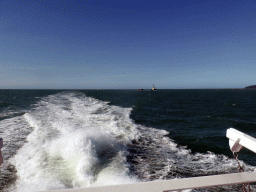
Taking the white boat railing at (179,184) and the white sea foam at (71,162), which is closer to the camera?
the white boat railing at (179,184)

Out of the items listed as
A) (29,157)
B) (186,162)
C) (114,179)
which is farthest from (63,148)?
(186,162)

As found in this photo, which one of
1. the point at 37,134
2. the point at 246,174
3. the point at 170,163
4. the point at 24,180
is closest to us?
the point at 246,174

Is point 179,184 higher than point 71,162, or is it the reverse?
point 179,184

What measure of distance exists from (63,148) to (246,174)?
6648 millimetres

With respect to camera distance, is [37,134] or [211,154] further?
[37,134]

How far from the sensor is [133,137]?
9.16 metres

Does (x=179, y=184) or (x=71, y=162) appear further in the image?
(x=71, y=162)

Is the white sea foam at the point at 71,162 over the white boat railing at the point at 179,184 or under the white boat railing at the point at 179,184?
under

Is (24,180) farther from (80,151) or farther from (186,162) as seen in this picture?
(186,162)

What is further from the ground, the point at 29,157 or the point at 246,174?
the point at 246,174

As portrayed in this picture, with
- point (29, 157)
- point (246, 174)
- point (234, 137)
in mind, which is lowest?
point (29, 157)

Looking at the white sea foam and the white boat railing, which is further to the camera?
the white sea foam

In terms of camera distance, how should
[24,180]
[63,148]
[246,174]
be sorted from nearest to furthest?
1. [246,174]
2. [24,180]
3. [63,148]

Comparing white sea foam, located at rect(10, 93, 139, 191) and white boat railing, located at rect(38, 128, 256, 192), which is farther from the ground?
white boat railing, located at rect(38, 128, 256, 192)
